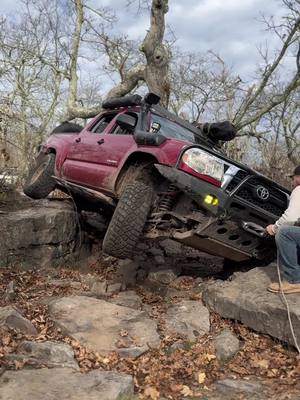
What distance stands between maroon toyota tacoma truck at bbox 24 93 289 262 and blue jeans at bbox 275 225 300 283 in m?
0.35

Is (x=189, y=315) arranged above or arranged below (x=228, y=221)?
below

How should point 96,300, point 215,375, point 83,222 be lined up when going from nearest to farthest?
point 215,375 < point 96,300 < point 83,222

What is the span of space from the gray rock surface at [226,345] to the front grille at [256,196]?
1.40 meters

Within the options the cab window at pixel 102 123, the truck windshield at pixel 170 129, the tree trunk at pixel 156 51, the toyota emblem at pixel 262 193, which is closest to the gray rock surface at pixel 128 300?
the toyota emblem at pixel 262 193

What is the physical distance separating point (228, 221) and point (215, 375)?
1537 millimetres

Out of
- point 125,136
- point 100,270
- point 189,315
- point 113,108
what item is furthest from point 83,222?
point 189,315

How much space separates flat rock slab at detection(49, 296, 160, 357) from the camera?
4.41m

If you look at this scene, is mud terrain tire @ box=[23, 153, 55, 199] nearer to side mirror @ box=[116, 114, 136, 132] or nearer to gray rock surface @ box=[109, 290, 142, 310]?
side mirror @ box=[116, 114, 136, 132]

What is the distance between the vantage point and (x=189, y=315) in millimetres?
5195

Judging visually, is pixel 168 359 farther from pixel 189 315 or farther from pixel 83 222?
pixel 83 222

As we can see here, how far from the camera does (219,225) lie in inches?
193

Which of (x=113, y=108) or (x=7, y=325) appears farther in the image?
(x=113, y=108)

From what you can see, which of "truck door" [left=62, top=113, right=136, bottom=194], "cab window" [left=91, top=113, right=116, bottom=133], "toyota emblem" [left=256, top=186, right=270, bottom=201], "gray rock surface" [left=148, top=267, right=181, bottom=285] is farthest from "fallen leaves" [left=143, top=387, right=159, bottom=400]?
"cab window" [left=91, top=113, right=116, bottom=133]

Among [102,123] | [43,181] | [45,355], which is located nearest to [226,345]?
[45,355]
